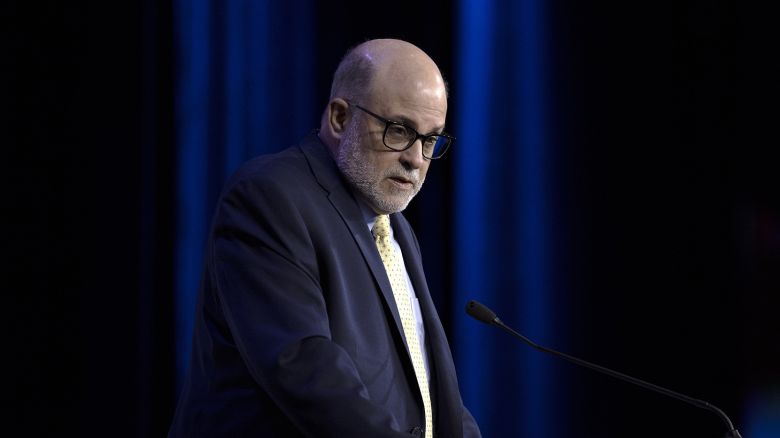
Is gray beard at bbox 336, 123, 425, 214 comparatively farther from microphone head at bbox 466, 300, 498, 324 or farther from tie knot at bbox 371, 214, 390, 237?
microphone head at bbox 466, 300, 498, 324

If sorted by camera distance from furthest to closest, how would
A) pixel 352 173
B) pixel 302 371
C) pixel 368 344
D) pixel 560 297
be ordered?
pixel 560 297, pixel 352 173, pixel 368 344, pixel 302 371

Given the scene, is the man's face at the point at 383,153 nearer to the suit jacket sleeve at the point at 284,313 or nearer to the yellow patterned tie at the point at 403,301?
the yellow patterned tie at the point at 403,301

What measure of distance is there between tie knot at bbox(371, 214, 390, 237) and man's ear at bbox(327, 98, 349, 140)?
0.61 ft

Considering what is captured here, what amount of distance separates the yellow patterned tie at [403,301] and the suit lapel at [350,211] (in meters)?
0.05

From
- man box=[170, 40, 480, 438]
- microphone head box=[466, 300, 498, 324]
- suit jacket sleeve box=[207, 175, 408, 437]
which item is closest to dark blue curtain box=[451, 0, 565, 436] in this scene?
man box=[170, 40, 480, 438]

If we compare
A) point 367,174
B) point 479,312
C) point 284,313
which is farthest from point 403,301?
point 284,313

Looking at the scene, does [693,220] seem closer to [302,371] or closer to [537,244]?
[537,244]

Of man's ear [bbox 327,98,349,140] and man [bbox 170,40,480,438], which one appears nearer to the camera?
man [bbox 170,40,480,438]

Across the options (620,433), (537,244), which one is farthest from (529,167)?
(620,433)

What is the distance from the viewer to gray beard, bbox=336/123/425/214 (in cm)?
161

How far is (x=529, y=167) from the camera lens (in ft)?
9.05

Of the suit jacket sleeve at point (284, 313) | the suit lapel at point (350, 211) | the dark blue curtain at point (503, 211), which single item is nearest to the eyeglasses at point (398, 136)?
the suit lapel at point (350, 211)

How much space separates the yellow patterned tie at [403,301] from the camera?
1576 millimetres

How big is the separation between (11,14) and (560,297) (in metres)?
1.93
